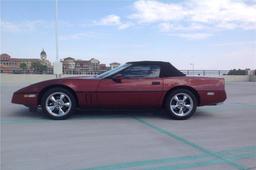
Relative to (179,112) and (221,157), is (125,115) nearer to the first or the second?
(179,112)

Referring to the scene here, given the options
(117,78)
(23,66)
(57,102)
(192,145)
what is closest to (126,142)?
(192,145)

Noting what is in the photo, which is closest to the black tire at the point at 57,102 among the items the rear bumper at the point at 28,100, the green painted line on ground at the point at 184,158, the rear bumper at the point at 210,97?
the rear bumper at the point at 28,100

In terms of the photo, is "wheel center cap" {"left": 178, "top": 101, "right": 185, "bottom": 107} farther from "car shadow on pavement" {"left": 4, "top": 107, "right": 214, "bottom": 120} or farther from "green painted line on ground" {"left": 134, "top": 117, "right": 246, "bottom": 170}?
"green painted line on ground" {"left": 134, "top": 117, "right": 246, "bottom": 170}

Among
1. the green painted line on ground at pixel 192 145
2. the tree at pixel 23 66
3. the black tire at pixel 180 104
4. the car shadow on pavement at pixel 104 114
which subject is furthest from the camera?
the tree at pixel 23 66

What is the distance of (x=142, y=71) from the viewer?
6996 mm

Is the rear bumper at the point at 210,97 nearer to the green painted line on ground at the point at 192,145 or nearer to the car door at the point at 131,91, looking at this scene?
the car door at the point at 131,91

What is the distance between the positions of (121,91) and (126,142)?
1.93 meters

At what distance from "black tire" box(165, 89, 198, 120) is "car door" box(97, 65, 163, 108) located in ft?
0.62

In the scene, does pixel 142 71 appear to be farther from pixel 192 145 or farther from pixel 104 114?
pixel 192 145

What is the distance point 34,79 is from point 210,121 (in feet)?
64.5

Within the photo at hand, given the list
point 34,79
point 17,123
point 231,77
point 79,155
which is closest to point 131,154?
point 79,155

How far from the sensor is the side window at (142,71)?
22.7 feet

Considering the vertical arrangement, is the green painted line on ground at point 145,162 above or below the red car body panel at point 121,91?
below

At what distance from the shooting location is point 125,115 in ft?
23.9
